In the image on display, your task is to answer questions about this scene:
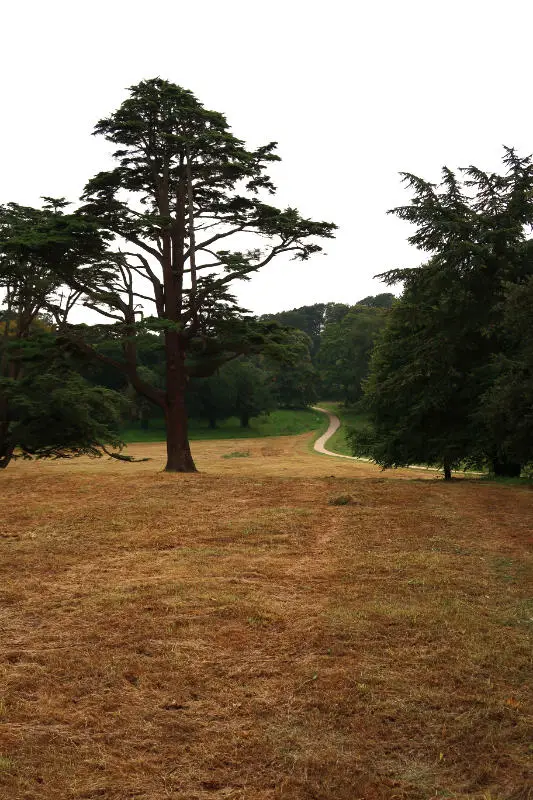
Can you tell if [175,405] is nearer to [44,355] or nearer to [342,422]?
[44,355]

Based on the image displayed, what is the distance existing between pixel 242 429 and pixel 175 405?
4952 cm

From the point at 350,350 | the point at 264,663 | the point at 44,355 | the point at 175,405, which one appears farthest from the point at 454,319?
the point at 350,350

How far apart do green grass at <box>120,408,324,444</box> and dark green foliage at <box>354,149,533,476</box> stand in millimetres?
44494

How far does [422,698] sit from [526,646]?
4.79 feet

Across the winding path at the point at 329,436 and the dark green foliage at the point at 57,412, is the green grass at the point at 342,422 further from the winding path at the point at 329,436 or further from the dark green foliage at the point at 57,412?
the dark green foliage at the point at 57,412

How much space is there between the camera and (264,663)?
17.2 feet

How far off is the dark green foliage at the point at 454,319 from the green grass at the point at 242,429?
44494mm

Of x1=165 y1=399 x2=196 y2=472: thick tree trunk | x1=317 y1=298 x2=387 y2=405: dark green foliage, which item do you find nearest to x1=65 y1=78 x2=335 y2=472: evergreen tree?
x1=165 y1=399 x2=196 y2=472: thick tree trunk

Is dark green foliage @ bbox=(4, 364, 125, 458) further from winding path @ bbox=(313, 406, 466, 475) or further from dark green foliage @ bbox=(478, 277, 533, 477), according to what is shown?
dark green foliage @ bbox=(478, 277, 533, 477)

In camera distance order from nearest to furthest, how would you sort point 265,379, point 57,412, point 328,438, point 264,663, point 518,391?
point 264,663 < point 518,391 < point 57,412 < point 328,438 < point 265,379

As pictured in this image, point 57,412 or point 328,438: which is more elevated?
point 57,412

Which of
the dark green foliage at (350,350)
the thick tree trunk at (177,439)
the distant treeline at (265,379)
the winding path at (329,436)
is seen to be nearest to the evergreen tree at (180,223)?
the thick tree trunk at (177,439)

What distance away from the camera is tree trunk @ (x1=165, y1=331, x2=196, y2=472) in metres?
21.6

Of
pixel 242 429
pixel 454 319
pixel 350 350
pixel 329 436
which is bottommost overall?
pixel 329 436
